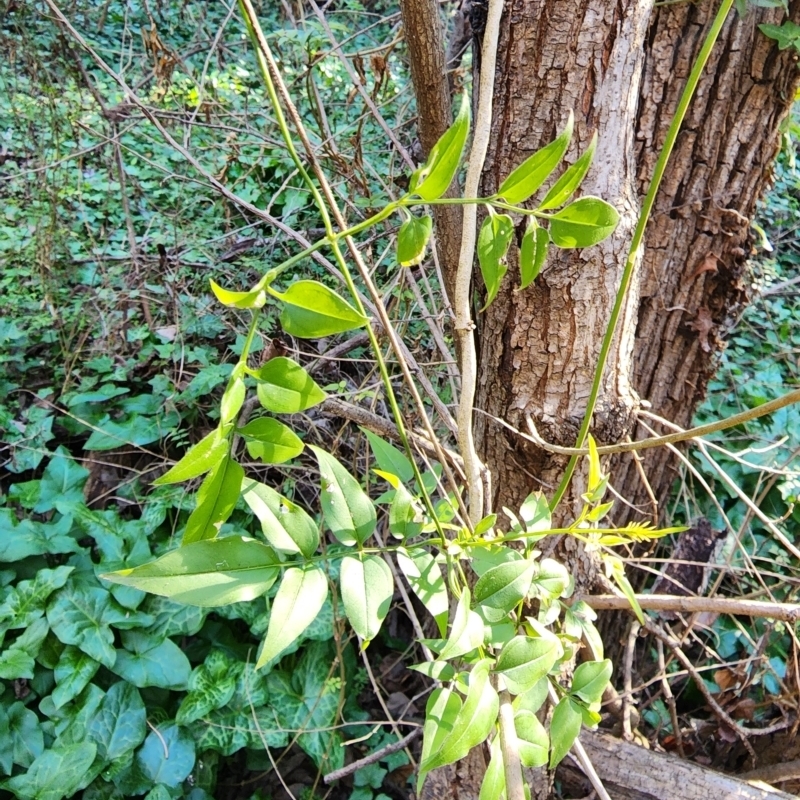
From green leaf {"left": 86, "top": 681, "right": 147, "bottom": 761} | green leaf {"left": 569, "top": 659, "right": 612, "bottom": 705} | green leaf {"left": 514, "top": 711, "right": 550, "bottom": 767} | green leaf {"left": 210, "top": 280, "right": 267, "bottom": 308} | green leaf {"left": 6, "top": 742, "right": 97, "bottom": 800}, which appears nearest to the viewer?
green leaf {"left": 210, "top": 280, "right": 267, "bottom": 308}

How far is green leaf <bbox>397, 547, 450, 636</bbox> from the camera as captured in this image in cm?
50

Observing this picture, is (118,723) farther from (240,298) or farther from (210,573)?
(240,298)

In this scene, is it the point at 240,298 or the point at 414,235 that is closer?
the point at 240,298

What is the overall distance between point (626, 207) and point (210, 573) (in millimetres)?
594

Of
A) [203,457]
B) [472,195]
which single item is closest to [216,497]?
[203,457]

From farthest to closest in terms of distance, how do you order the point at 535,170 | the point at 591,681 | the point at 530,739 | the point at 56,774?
the point at 56,774 → the point at 591,681 → the point at 530,739 → the point at 535,170

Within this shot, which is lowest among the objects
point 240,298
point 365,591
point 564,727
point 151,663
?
point 151,663

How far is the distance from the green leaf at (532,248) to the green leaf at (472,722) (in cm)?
31

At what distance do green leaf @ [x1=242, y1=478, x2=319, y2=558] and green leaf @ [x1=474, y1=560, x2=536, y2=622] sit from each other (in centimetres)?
15

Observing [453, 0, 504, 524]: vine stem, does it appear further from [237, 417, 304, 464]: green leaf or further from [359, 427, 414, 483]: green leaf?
[237, 417, 304, 464]: green leaf

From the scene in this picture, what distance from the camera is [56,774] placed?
127cm

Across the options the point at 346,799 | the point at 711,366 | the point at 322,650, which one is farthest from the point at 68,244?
the point at 711,366

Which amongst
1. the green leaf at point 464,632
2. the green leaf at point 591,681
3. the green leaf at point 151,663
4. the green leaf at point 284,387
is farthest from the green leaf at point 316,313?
the green leaf at point 151,663

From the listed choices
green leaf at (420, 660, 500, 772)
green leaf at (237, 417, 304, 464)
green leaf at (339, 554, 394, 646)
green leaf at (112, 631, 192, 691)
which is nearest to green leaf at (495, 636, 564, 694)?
green leaf at (420, 660, 500, 772)
